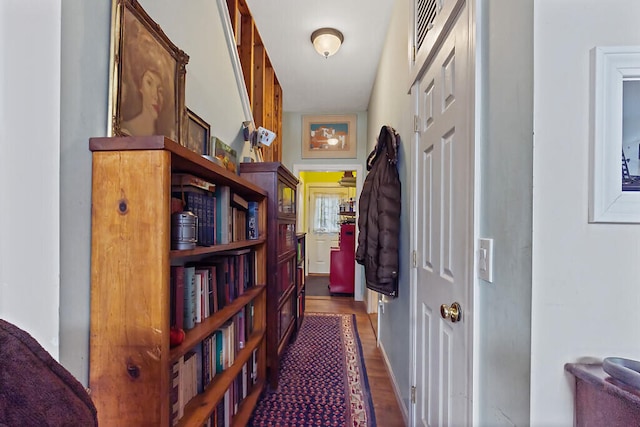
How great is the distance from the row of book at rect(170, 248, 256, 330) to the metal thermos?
156 millimetres

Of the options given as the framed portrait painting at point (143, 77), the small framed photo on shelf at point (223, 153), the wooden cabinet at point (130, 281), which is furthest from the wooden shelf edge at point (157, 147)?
the small framed photo on shelf at point (223, 153)

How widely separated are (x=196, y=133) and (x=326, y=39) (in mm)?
1535

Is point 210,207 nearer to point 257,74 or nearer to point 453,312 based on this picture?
point 453,312

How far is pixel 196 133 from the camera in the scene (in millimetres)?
1498

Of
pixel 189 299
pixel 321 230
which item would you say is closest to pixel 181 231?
pixel 189 299

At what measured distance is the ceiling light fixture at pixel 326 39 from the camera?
2377mm

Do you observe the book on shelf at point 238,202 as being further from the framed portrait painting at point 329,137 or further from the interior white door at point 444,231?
the framed portrait painting at point 329,137

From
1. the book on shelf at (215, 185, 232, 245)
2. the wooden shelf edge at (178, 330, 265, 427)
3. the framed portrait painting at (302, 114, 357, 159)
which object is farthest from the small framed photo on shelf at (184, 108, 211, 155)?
the framed portrait painting at (302, 114, 357, 159)

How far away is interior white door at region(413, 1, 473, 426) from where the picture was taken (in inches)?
36.9

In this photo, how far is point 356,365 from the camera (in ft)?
7.55

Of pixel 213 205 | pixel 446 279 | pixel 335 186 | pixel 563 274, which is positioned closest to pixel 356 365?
pixel 446 279

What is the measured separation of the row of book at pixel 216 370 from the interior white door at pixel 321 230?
466 cm

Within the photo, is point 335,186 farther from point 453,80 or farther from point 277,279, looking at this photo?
point 453,80

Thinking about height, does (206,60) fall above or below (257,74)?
below
